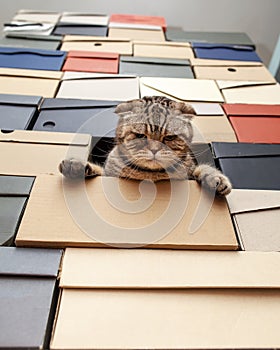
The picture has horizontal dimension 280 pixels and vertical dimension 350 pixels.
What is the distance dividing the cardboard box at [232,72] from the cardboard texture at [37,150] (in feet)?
2.47

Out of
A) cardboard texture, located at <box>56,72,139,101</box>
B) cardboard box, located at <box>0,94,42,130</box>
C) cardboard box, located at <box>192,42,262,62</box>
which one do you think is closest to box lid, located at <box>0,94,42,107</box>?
cardboard box, located at <box>0,94,42,130</box>

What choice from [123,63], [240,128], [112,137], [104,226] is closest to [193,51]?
[123,63]

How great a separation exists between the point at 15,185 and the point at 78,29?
55.1 inches

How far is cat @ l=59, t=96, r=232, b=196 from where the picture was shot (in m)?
0.91

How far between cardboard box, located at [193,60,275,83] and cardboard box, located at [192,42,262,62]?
98 millimetres

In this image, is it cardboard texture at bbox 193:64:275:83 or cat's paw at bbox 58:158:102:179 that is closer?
cat's paw at bbox 58:158:102:179

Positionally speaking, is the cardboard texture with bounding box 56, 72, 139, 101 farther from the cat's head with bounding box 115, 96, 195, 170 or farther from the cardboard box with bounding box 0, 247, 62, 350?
the cardboard box with bounding box 0, 247, 62, 350

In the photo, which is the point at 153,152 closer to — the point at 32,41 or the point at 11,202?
the point at 11,202

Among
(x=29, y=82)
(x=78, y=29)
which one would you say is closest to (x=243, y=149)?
(x=29, y=82)

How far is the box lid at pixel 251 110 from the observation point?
1299 mm

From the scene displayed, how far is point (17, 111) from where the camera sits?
1193 mm

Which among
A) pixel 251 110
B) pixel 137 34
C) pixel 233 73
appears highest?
pixel 137 34

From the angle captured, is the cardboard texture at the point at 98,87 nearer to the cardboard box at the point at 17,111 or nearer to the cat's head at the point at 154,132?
the cardboard box at the point at 17,111

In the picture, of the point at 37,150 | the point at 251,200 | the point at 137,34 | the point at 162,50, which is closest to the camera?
the point at 251,200
